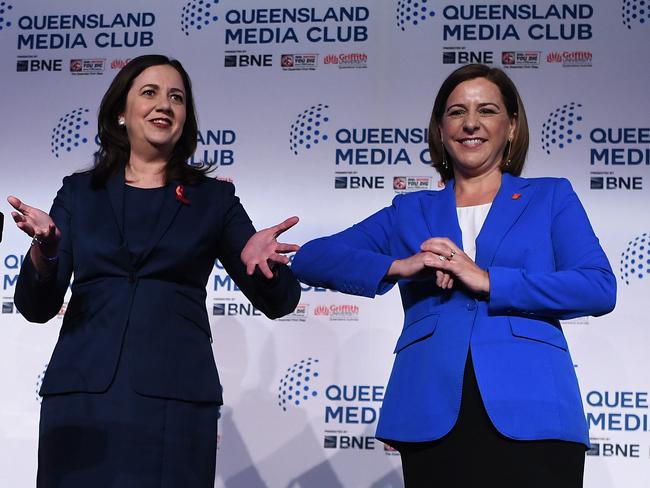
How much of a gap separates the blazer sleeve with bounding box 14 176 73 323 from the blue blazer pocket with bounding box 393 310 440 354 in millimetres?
974

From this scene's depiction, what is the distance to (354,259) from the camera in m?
2.53

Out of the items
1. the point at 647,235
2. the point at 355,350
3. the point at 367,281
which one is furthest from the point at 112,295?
the point at 647,235

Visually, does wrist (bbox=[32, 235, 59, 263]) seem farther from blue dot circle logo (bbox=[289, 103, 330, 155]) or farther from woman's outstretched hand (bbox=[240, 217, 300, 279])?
blue dot circle logo (bbox=[289, 103, 330, 155])

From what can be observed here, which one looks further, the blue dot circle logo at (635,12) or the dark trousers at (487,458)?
the blue dot circle logo at (635,12)

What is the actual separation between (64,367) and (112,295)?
0.23 m

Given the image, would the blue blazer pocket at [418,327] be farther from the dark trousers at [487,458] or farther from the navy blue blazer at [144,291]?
the navy blue blazer at [144,291]

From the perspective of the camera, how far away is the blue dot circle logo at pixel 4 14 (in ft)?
16.7

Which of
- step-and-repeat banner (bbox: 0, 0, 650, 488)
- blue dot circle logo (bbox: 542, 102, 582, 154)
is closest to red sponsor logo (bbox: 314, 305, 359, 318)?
step-and-repeat banner (bbox: 0, 0, 650, 488)

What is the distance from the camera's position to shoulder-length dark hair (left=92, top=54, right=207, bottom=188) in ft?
9.63

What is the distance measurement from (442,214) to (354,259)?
25cm

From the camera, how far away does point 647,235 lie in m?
4.41

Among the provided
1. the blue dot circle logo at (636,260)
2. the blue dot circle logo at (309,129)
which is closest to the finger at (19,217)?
the blue dot circle logo at (309,129)

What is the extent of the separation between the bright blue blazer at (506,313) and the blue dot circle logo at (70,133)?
276 cm

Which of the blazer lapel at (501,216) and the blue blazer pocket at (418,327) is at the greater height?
the blazer lapel at (501,216)
